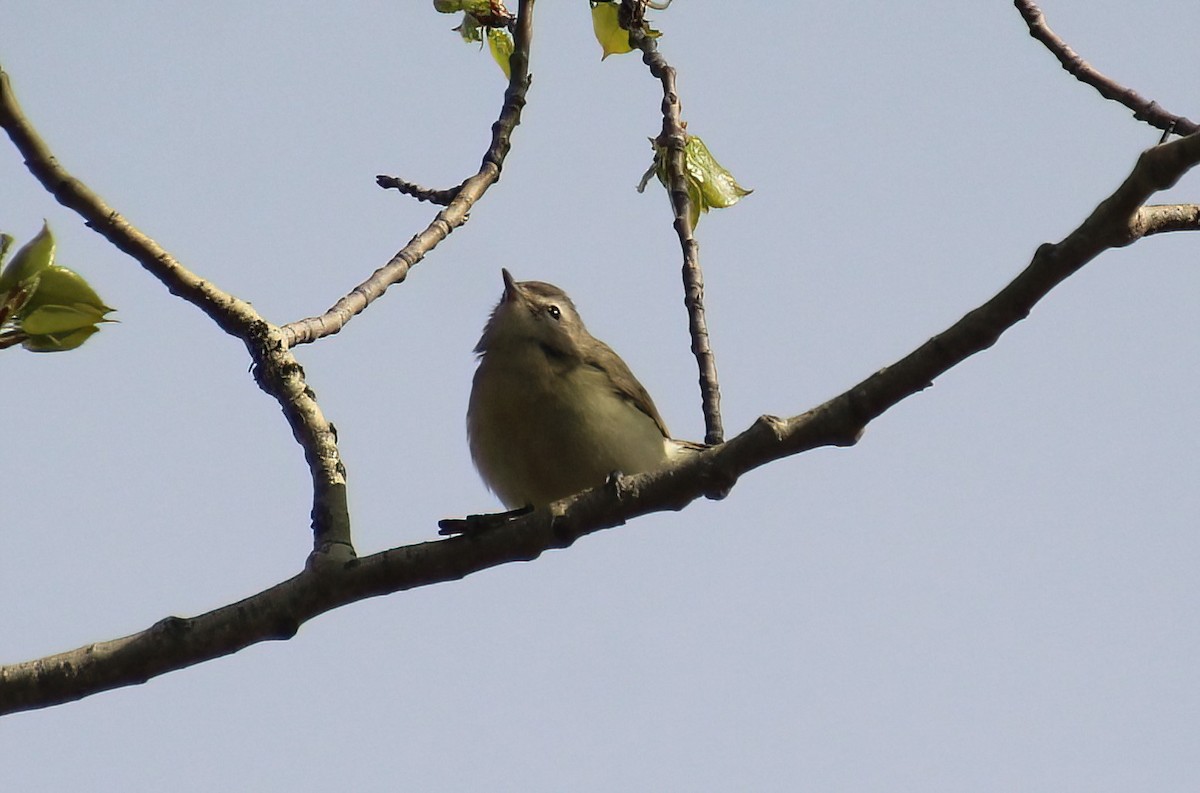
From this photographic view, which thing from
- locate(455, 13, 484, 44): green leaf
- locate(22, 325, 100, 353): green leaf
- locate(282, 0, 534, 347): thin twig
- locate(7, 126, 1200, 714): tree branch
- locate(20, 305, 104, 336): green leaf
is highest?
locate(455, 13, 484, 44): green leaf

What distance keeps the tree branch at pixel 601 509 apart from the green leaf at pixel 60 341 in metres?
0.78

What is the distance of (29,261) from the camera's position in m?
3.11

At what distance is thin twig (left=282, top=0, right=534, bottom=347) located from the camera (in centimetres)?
430

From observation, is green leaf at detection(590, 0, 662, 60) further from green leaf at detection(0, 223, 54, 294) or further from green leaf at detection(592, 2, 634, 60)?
green leaf at detection(0, 223, 54, 294)

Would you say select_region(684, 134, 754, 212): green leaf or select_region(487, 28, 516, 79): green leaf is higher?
select_region(487, 28, 516, 79): green leaf

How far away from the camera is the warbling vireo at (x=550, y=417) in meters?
5.65

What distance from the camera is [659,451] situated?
606 centimetres

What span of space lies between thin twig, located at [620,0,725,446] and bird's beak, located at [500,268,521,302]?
1.76 meters

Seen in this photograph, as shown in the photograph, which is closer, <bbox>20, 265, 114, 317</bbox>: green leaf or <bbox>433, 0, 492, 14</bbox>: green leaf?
<bbox>20, 265, 114, 317</bbox>: green leaf

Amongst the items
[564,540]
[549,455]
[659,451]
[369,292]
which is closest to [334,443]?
[369,292]

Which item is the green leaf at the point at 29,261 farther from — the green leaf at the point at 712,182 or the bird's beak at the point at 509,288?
the bird's beak at the point at 509,288

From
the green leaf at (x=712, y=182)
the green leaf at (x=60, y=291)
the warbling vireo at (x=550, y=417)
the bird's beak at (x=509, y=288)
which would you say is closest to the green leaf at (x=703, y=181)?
the green leaf at (x=712, y=182)

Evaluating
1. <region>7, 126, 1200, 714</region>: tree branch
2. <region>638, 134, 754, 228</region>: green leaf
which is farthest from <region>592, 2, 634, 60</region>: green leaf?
<region>7, 126, 1200, 714</region>: tree branch

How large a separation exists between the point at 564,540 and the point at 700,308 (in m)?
1.33
